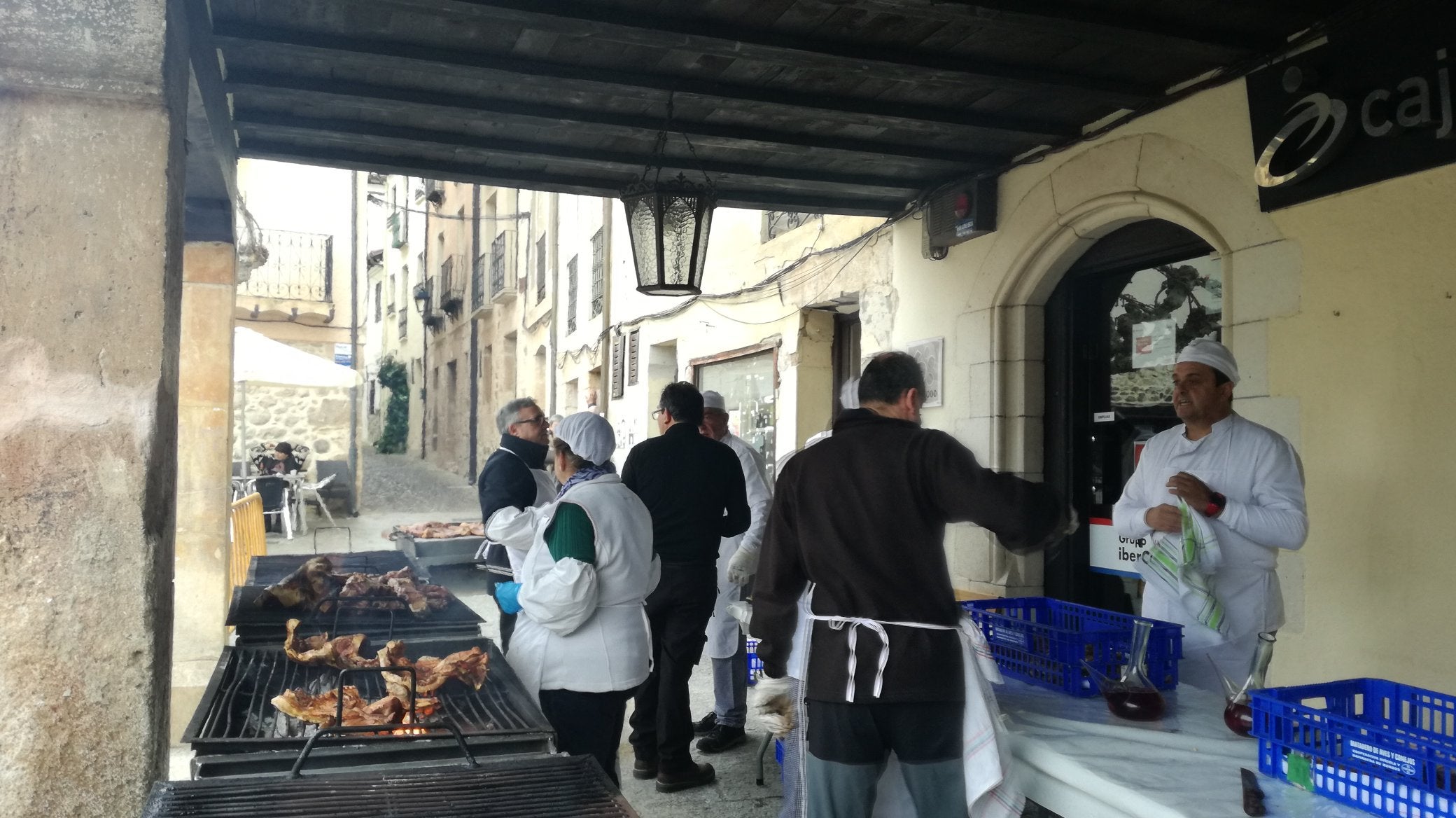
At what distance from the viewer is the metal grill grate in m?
2.68

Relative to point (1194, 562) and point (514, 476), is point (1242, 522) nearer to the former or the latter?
point (1194, 562)

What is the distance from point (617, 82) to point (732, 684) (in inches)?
120

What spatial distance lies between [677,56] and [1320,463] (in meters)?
3.05

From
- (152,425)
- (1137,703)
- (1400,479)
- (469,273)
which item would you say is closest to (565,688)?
(152,425)

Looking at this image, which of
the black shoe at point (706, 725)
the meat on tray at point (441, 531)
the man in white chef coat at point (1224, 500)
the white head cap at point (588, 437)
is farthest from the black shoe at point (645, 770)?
the meat on tray at point (441, 531)

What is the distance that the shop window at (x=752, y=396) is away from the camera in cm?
922

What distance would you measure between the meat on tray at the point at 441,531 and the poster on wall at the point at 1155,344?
23.3 feet

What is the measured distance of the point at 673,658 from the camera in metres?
4.78

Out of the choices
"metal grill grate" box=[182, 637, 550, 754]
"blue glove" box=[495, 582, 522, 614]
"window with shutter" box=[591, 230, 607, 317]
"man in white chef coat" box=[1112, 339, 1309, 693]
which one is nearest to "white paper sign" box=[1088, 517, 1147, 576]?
"man in white chef coat" box=[1112, 339, 1309, 693]

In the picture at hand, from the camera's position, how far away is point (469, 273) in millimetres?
24609

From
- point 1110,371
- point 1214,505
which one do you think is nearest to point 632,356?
point 1110,371

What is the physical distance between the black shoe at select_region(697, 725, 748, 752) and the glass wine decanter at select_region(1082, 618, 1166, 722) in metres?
2.77

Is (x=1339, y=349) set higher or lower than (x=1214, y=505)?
higher

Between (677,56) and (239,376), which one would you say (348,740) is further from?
(239,376)
